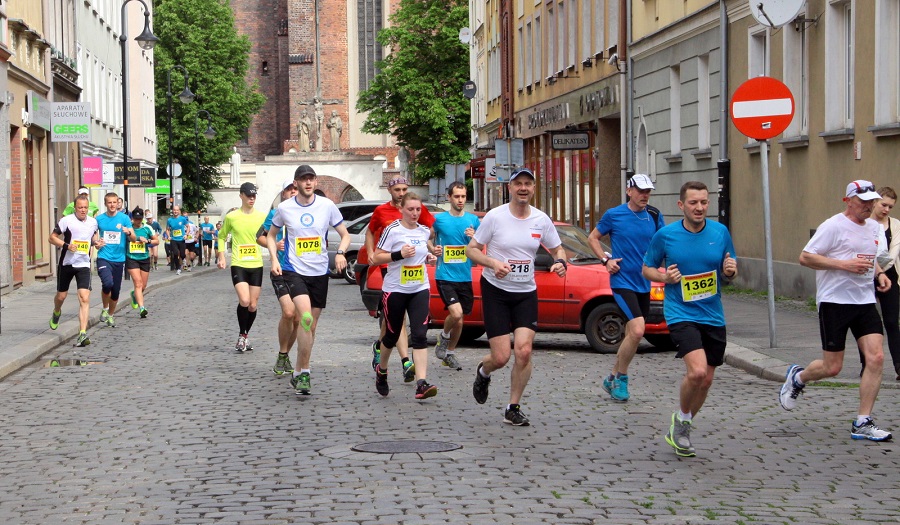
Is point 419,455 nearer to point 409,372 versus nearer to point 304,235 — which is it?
point 409,372

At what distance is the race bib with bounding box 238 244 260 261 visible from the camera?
634 inches

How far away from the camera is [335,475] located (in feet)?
25.8

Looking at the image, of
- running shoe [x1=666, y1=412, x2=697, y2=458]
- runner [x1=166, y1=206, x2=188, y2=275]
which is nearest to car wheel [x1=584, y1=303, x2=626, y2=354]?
running shoe [x1=666, y1=412, x2=697, y2=458]

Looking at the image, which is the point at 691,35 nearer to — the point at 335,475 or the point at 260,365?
the point at 260,365

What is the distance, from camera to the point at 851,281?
31.2 ft

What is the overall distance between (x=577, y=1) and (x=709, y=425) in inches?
1121

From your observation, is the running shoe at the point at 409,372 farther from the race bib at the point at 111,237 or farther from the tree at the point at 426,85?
the tree at the point at 426,85

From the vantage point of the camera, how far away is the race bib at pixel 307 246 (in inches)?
477

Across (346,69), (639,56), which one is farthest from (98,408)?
(346,69)

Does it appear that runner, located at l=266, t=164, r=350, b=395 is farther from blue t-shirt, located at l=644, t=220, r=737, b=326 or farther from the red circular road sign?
the red circular road sign

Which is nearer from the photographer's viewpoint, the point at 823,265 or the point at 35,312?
the point at 823,265

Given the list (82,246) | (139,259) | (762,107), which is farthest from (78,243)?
(762,107)

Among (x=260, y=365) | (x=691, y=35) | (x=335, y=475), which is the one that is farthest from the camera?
(x=691, y=35)

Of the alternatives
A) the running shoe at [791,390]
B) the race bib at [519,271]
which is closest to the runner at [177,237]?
the race bib at [519,271]
